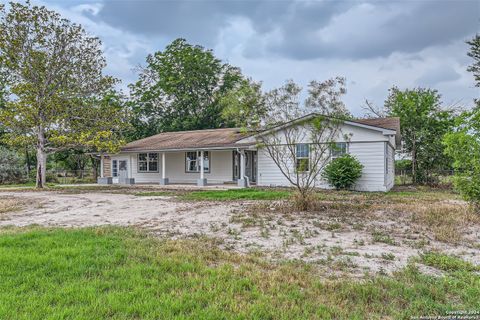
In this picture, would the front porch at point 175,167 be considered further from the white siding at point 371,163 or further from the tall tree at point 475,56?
the tall tree at point 475,56

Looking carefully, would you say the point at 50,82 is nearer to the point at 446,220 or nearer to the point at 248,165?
the point at 248,165

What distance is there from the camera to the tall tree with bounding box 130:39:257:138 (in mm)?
34531

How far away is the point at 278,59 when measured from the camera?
674 inches

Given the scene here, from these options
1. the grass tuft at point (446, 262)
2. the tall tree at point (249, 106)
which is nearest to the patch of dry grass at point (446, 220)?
the grass tuft at point (446, 262)

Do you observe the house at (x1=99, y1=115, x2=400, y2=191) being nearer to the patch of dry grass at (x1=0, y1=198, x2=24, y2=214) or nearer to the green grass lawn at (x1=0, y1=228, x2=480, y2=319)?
the patch of dry grass at (x1=0, y1=198, x2=24, y2=214)

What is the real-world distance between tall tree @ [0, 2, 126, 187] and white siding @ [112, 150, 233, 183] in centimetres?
343

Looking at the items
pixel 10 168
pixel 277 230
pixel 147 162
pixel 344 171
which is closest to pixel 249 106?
pixel 277 230

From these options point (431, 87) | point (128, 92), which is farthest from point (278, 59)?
point (128, 92)

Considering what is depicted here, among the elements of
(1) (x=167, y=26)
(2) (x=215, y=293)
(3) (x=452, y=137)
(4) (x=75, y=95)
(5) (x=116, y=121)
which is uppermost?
(1) (x=167, y=26)

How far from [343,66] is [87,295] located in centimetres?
1694

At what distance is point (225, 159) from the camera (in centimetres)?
2188

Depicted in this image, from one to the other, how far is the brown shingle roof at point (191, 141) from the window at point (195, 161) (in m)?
0.96

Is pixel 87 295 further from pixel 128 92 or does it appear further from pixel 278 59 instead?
pixel 128 92

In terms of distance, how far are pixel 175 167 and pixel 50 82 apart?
9080 millimetres
